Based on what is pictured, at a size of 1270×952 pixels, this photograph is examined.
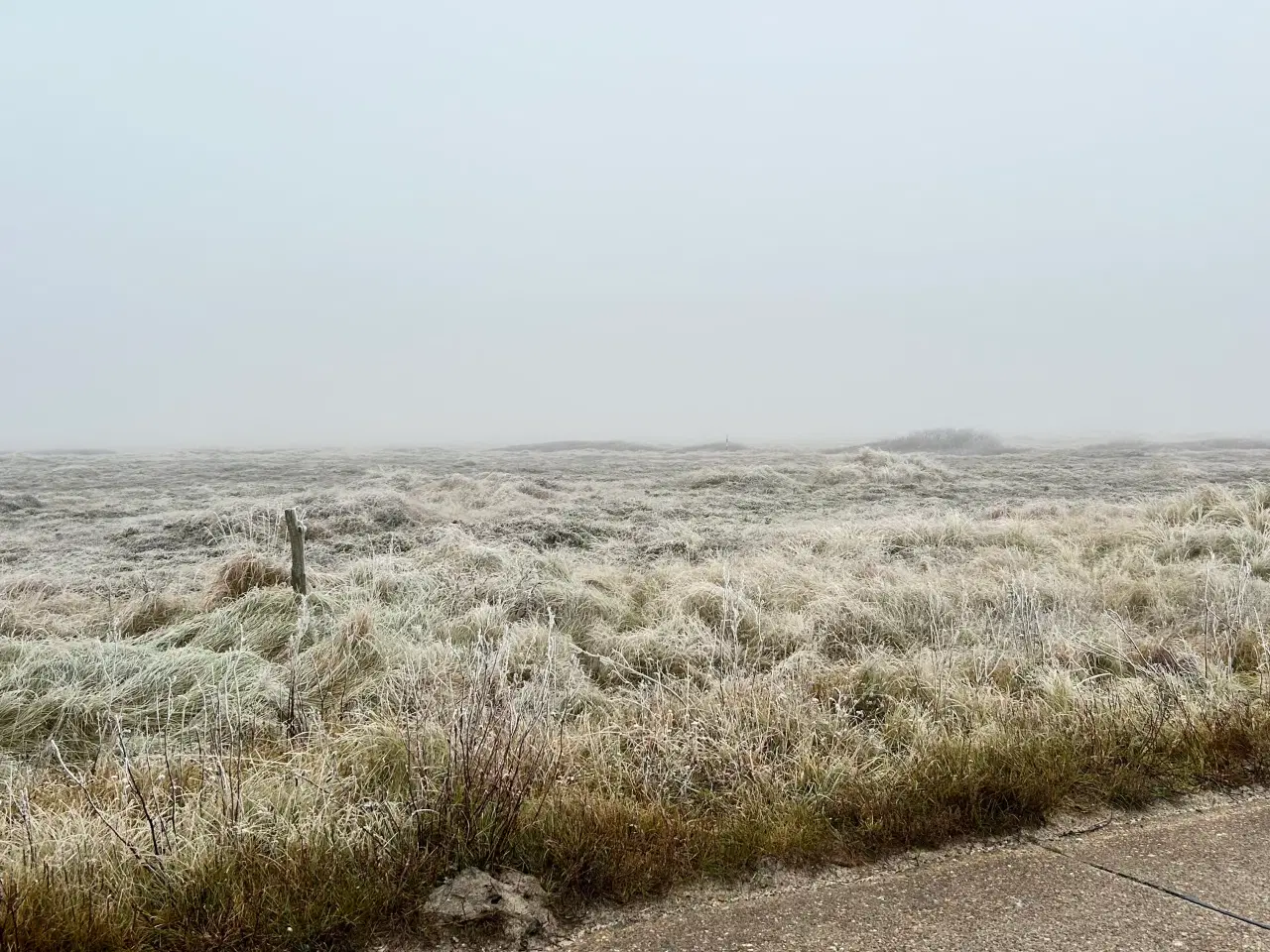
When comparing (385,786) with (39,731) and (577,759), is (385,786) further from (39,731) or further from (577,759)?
(39,731)

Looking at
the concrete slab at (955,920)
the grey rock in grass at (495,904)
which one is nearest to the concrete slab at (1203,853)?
the concrete slab at (955,920)

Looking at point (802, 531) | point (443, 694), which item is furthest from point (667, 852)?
point (802, 531)

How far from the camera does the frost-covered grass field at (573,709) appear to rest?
2824mm

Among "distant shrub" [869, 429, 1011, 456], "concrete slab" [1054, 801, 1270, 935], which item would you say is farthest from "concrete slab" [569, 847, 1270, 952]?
"distant shrub" [869, 429, 1011, 456]

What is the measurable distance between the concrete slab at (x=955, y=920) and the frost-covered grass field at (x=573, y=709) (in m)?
0.24

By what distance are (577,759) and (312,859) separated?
142 cm

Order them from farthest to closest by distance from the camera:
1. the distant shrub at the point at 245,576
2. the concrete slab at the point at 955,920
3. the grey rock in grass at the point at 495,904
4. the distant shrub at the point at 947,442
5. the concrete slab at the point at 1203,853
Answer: the distant shrub at the point at 947,442, the distant shrub at the point at 245,576, the concrete slab at the point at 1203,853, the grey rock in grass at the point at 495,904, the concrete slab at the point at 955,920

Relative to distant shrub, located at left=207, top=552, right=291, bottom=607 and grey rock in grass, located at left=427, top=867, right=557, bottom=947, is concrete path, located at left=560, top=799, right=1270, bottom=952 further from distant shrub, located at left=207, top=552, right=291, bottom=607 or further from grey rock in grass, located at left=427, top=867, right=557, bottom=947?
distant shrub, located at left=207, top=552, right=291, bottom=607

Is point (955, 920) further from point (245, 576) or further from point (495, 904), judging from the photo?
point (245, 576)

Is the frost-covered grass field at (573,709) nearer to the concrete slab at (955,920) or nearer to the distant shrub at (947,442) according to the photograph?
the concrete slab at (955,920)

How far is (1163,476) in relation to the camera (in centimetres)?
2381

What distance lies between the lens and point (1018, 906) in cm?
272

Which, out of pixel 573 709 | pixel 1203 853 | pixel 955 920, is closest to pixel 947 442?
pixel 573 709

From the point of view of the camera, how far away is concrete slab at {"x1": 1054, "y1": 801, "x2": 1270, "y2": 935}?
2748mm
